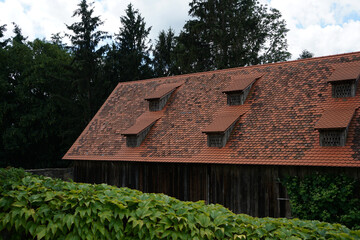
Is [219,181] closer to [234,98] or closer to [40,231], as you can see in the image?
[234,98]

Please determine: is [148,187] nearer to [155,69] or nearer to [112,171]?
[112,171]

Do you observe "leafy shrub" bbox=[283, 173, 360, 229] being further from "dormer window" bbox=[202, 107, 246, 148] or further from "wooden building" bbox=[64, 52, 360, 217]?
"dormer window" bbox=[202, 107, 246, 148]

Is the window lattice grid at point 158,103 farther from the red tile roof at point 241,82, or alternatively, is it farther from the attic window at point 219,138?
the attic window at point 219,138

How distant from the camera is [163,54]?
41938 millimetres

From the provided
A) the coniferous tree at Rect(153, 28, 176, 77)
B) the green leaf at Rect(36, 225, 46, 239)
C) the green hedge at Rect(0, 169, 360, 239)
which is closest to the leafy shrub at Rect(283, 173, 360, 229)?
the green hedge at Rect(0, 169, 360, 239)

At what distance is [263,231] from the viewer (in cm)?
514

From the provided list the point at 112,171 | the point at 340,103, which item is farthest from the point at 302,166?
the point at 112,171

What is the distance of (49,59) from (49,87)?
292 cm

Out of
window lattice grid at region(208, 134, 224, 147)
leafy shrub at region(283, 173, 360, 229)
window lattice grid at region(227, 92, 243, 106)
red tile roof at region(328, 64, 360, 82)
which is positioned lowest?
leafy shrub at region(283, 173, 360, 229)

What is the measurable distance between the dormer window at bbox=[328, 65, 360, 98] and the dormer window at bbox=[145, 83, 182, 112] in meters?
9.47

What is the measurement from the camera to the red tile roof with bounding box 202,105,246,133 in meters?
16.1

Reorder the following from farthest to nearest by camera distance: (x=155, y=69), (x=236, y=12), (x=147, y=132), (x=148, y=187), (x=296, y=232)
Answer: (x=155, y=69) < (x=236, y=12) < (x=147, y=132) < (x=148, y=187) < (x=296, y=232)

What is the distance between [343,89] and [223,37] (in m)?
19.4

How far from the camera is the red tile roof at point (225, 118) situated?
16.1 metres
